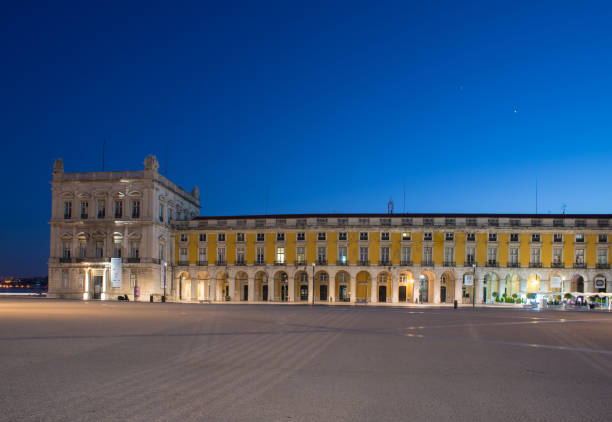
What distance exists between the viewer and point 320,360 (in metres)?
14.5

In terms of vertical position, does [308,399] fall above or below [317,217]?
below

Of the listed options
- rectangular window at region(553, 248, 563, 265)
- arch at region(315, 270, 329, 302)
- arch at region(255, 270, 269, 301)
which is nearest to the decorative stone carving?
arch at region(255, 270, 269, 301)

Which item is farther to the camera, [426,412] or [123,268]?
[123,268]

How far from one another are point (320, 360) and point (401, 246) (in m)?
54.6

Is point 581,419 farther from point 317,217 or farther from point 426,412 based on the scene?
point 317,217

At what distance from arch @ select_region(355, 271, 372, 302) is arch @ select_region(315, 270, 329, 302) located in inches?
164

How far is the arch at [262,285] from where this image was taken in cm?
7144

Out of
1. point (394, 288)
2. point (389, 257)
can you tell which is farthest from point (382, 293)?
point (389, 257)

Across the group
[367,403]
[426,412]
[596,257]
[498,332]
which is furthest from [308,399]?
[596,257]

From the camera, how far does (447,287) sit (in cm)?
7025

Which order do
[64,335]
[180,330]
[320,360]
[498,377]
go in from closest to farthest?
1. [498,377]
2. [320,360]
3. [64,335]
4. [180,330]

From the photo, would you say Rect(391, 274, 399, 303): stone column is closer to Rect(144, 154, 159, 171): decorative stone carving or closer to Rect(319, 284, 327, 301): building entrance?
Rect(319, 284, 327, 301): building entrance

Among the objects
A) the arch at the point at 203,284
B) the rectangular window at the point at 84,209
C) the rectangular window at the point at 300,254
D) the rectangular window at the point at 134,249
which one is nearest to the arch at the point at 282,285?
the rectangular window at the point at 300,254

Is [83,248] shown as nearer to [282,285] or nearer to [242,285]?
[242,285]
